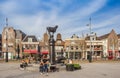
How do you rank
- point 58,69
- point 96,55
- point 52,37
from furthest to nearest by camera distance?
point 96,55 < point 52,37 < point 58,69

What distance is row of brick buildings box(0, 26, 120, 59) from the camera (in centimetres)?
8238

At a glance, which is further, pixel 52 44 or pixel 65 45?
pixel 65 45

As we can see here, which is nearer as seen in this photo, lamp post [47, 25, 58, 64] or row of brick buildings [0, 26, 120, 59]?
lamp post [47, 25, 58, 64]

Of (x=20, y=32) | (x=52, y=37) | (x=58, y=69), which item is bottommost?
(x=58, y=69)

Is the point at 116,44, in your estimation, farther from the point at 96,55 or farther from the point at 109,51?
the point at 96,55

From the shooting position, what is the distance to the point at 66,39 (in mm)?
82938

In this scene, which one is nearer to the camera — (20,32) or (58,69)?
(58,69)

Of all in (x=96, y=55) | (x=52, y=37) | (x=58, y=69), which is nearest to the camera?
(x=58, y=69)

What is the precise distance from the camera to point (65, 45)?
83250 mm

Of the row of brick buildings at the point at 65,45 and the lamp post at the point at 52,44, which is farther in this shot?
the row of brick buildings at the point at 65,45

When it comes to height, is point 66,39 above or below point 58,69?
above

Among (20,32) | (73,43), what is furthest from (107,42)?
(20,32)

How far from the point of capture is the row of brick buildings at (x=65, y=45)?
270 ft

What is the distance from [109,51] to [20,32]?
32440mm
